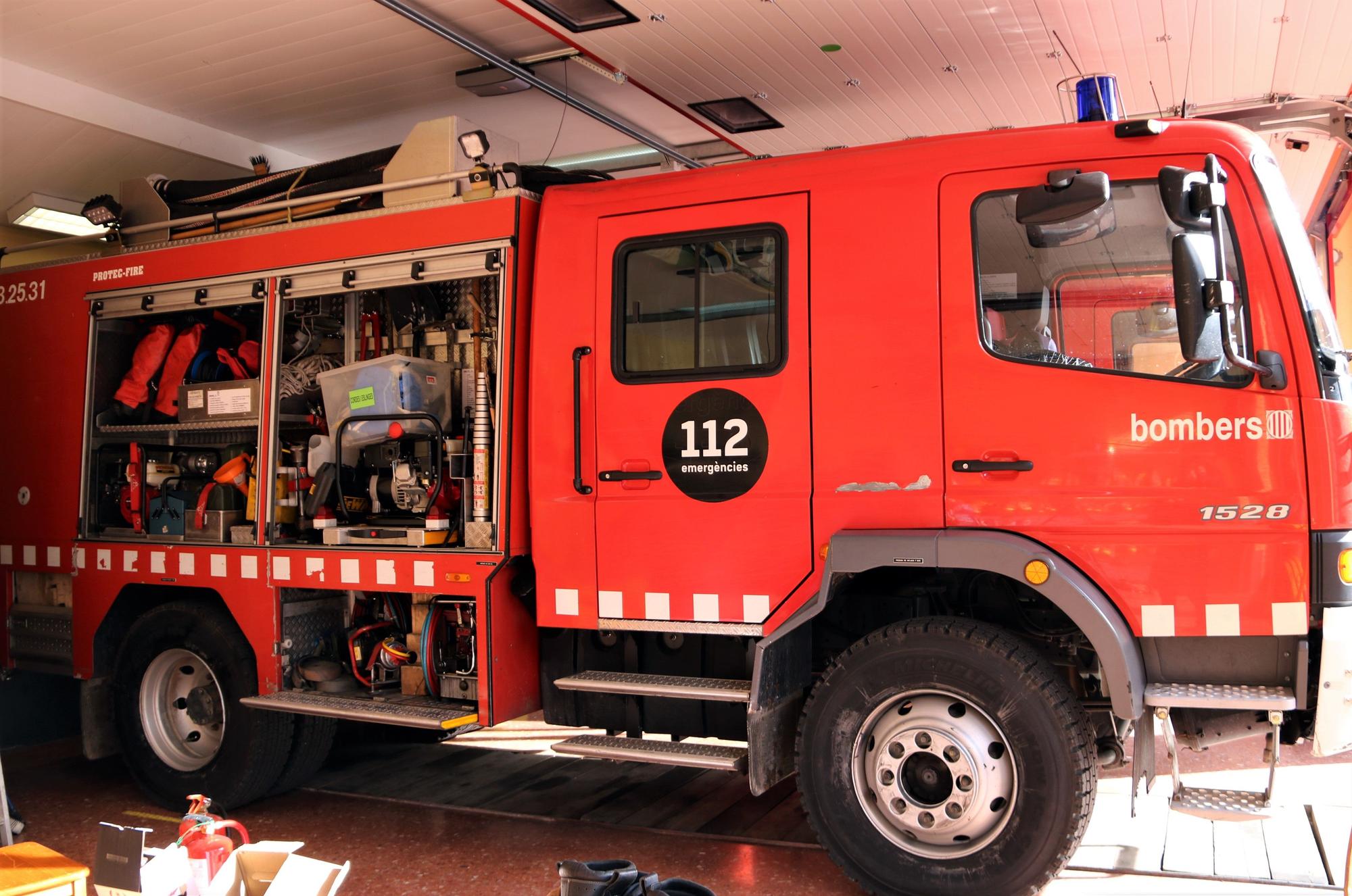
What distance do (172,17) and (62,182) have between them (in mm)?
2159

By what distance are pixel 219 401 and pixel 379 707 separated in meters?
1.98

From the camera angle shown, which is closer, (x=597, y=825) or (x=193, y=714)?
(x=597, y=825)

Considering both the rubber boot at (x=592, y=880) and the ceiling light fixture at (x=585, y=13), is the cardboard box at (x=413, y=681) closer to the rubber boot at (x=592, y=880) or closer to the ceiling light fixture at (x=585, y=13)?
the rubber boot at (x=592, y=880)

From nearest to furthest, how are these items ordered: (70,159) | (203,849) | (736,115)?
1. (203,849)
2. (70,159)
3. (736,115)

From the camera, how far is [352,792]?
5.98 meters

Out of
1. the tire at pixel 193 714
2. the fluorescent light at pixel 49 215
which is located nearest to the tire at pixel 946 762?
the tire at pixel 193 714

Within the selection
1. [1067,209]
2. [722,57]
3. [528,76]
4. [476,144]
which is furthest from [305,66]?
[1067,209]

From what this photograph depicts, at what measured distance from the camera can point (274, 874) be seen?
9.95 ft

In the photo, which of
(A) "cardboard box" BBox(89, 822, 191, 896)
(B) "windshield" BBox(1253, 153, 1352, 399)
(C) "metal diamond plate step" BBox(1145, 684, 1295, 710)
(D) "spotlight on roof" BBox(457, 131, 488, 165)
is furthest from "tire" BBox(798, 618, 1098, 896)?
(D) "spotlight on roof" BBox(457, 131, 488, 165)

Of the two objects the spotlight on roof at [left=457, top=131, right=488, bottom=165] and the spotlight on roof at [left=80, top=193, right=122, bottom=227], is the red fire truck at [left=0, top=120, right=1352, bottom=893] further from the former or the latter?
the spotlight on roof at [left=80, top=193, right=122, bottom=227]

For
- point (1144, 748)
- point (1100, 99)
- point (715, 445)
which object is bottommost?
point (1144, 748)

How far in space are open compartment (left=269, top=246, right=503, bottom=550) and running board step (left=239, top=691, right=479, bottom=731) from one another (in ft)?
2.41

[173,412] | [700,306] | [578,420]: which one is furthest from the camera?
[173,412]

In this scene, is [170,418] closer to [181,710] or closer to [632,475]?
[181,710]
